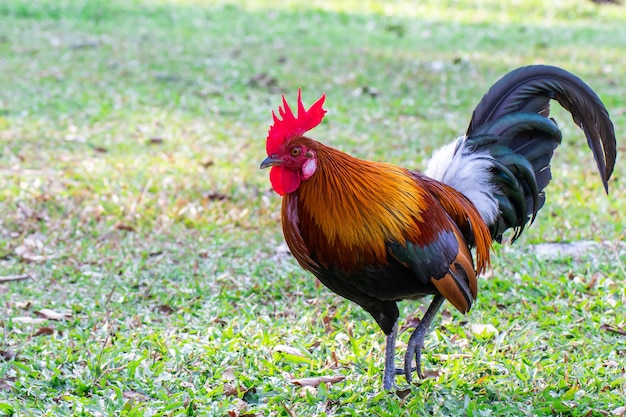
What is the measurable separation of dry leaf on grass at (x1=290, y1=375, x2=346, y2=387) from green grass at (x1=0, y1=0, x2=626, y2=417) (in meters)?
0.04

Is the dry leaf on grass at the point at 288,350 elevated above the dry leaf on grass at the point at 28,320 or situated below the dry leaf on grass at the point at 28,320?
above

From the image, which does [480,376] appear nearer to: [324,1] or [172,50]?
[172,50]

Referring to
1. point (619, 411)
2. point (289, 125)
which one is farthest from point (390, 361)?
point (289, 125)

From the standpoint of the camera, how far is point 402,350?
4.21 metres

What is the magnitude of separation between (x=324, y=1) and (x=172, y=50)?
4.88 m

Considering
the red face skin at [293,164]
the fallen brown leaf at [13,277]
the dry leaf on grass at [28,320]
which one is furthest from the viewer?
the fallen brown leaf at [13,277]

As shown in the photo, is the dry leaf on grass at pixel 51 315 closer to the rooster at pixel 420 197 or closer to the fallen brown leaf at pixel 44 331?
the fallen brown leaf at pixel 44 331

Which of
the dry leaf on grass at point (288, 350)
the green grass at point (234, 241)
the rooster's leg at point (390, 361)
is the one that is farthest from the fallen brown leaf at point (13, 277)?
the rooster's leg at point (390, 361)

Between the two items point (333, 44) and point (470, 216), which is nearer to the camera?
point (470, 216)

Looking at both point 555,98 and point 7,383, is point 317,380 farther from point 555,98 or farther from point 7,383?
point 555,98

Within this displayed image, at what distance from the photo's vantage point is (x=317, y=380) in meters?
3.83

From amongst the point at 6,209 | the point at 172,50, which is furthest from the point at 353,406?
the point at 172,50

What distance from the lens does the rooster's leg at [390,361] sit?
145 inches

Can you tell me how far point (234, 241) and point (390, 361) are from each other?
228 centimetres
